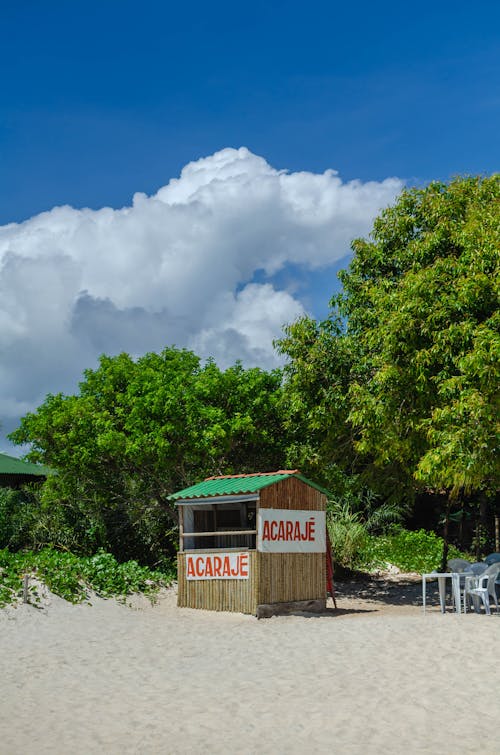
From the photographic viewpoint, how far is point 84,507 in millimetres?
21547

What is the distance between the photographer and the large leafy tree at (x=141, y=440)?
62.4 ft

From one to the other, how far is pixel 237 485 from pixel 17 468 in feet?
56.0

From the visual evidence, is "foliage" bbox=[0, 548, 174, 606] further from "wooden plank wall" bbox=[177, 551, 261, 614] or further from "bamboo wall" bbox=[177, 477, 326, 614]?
"bamboo wall" bbox=[177, 477, 326, 614]

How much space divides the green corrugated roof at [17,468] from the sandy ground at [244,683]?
1561 centimetres

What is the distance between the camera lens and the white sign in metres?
15.6

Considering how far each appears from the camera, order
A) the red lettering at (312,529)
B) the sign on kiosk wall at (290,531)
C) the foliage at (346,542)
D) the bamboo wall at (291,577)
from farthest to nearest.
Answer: the foliage at (346,542) → the red lettering at (312,529) → the sign on kiosk wall at (290,531) → the bamboo wall at (291,577)

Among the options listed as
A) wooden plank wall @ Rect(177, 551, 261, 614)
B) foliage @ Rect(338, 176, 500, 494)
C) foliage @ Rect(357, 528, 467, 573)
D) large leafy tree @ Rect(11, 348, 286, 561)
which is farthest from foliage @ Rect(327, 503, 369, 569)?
wooden plank wall @ Rect(177, 551, 261, 614)

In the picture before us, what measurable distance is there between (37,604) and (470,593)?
7.92 m

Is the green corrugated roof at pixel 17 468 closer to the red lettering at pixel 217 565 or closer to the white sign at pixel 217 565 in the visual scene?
the white sign at pixel 217 565

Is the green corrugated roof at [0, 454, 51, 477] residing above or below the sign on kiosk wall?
above

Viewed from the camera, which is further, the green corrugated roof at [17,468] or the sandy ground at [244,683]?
the green corrugated roof at [17,468]

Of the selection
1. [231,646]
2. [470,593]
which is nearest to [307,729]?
[231,646]

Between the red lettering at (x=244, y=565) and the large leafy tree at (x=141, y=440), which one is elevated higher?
the large leafy tree at (x=141, y=440)

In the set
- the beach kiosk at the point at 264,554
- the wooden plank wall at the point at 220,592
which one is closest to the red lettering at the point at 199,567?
the beach kiosk at the point at 264,554
